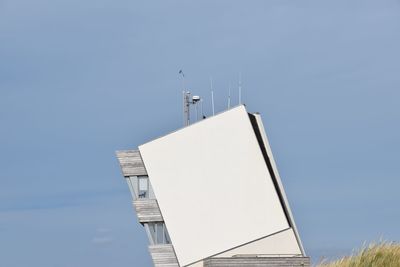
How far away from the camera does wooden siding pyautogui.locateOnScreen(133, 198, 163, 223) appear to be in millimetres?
28734

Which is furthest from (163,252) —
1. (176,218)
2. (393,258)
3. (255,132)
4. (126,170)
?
(393,258)

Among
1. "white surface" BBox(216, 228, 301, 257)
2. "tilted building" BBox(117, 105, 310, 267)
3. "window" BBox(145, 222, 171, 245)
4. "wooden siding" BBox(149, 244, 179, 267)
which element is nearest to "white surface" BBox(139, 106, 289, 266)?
"tilted building" BBox(117, 105, 310, 267)

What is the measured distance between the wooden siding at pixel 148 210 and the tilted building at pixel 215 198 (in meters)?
0.03

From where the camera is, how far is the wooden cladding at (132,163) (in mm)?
29094

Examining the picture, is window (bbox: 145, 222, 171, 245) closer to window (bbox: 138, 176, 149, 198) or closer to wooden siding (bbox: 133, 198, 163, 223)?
wooden siding (bbox: 133, 198, 163, 223)

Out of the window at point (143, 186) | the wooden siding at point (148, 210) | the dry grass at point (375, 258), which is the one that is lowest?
the dry grass at point (375, 258)

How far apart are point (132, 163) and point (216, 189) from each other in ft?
10.4

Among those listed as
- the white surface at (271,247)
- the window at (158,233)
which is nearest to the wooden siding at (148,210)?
the window at (158,233)

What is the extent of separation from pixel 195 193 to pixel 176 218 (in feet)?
3.45

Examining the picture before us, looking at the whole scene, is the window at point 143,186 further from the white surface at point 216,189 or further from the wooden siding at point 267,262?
the wooden siding at point 267,262

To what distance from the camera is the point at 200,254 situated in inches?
1102

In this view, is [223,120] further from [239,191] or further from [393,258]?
[393,258]

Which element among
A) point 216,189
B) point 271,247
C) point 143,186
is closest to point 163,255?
point 143,186

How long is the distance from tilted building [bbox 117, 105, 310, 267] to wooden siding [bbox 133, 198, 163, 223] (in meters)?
0.03
